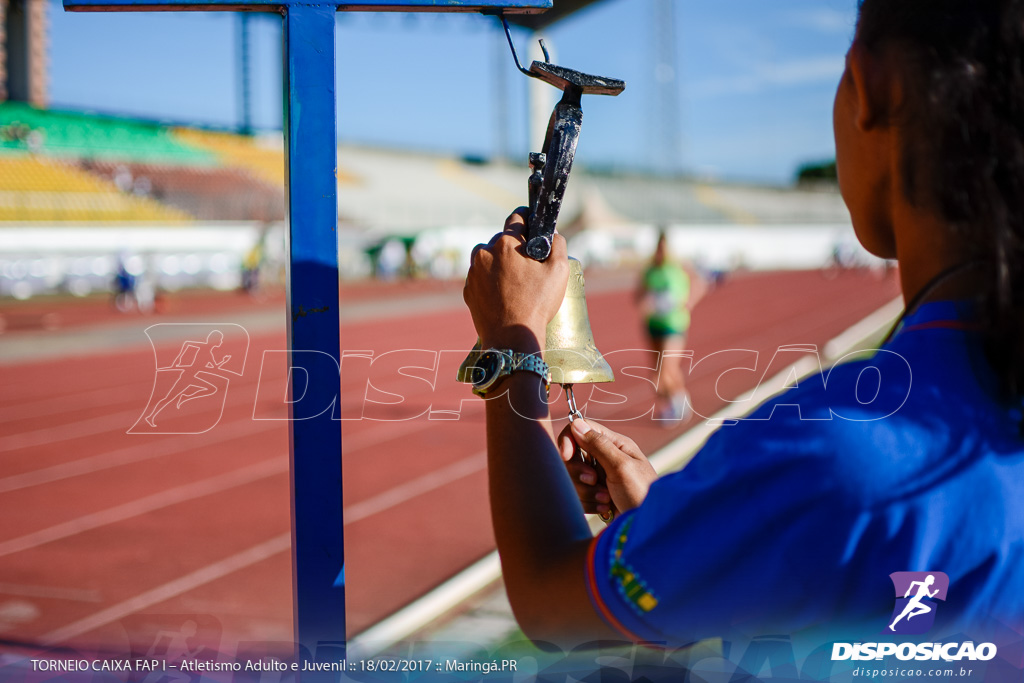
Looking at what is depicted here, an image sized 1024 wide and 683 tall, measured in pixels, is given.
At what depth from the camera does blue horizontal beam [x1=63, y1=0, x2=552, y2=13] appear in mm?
1383

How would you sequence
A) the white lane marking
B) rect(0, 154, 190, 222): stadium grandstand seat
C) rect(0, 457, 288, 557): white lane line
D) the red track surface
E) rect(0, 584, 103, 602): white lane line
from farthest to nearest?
rect(0, 154, 190, 222): stadium grandstand seat → the white lane marking → rect(0, 457, 288, 557): white lane line → rect(0, 584, 103, 602): white lane line → the red track surface

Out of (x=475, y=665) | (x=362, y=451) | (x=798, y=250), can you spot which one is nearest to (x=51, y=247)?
(x=362, y=451)

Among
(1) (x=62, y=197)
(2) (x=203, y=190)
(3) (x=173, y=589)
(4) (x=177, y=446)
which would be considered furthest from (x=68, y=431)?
(2) (x=203, y=190)

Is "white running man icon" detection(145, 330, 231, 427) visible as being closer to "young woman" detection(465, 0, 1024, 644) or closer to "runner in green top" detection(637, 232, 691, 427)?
"runner in green top" detection(637, 232, 691, 427)

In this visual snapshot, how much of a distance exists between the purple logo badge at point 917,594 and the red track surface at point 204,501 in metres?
2.40

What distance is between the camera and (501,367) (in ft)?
3.69

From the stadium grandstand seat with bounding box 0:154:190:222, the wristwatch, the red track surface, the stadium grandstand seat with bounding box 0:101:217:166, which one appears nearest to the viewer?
the wristwatch

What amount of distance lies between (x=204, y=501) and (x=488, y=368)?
6172 millimetres

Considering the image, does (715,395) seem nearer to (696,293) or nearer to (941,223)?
(696,293)

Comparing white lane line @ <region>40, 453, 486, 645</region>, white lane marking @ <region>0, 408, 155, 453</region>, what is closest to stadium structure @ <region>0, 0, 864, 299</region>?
white lane marking @ <region>0, 408, 155, 453</region>

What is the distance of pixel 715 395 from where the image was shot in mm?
11336

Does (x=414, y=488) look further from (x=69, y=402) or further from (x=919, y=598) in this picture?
(x=69, y=402)

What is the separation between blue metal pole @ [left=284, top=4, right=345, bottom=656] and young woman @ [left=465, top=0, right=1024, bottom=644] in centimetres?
60

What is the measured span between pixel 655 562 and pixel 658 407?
27.8ft
